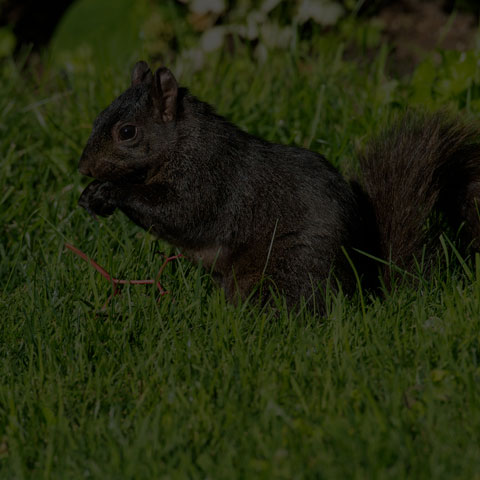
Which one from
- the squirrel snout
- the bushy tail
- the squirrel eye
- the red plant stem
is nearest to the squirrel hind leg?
the bushy tail

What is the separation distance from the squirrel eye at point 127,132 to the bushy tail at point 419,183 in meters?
0.85

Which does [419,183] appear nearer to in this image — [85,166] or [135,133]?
[135,133]

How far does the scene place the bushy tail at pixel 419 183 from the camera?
9.09 feet

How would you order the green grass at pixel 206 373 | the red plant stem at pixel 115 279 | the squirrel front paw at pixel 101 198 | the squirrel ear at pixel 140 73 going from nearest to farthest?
the green grass at pixel 206 373 < the red plant stem at pixel 115 279 < the squirrel front paw at pixel 101 198 < the squirrel ear at pixel 140 73

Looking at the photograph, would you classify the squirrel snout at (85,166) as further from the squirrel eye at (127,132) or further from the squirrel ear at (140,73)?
the squirrel ear at (140,73)

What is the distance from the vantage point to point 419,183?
276cm

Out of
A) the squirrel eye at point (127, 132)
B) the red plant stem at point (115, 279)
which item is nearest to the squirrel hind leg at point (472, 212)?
the red plant stem at point (115, 279)

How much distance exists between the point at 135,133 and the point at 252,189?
17.8 inches

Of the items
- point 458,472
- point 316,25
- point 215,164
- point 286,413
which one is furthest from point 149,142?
point 316,25

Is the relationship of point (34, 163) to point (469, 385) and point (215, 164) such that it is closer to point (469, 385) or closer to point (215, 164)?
point (215, 164)

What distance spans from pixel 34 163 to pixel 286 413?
2.27m

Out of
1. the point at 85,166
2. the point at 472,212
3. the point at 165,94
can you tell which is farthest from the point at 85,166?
the point at 472,212

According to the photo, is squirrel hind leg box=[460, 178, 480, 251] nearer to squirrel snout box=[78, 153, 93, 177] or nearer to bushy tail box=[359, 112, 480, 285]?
bushy tail box=[359, 112, 480, 285]

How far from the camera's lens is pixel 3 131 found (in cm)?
394
